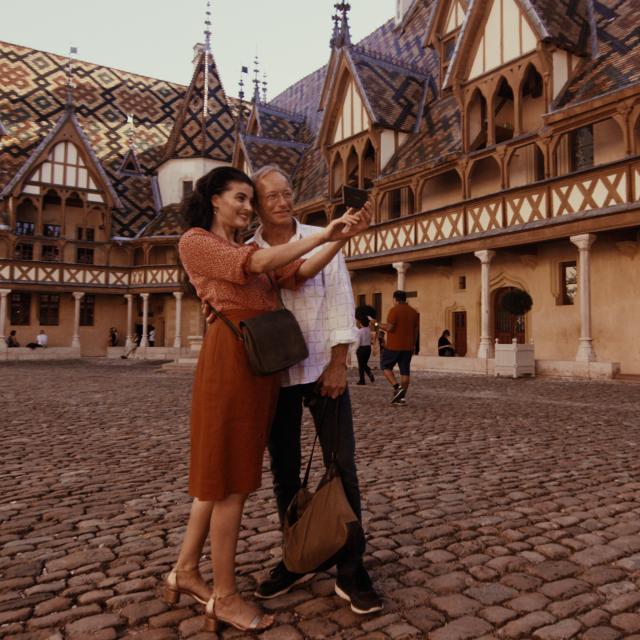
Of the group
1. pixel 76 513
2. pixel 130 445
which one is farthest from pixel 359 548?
pixel 130 445

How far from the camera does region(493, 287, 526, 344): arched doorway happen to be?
1825 centimetres

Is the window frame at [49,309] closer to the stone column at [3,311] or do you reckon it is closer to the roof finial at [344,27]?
the stone column at [3,311]

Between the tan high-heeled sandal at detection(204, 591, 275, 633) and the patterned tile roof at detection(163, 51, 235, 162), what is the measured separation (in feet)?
108

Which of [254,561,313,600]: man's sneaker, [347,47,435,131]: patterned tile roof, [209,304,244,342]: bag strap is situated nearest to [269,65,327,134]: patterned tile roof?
[347,47,435,131]: patterned tile roof

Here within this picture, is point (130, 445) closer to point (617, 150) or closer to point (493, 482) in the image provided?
point (493, 482)

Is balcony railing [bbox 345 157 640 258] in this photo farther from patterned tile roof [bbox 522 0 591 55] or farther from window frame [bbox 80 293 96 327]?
window frame [bbox 80 293 96 327]

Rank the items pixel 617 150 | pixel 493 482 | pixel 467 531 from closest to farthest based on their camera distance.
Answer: pixel 467 531 → pixel 493 482 → pixel 617 150

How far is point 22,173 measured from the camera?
29.1m

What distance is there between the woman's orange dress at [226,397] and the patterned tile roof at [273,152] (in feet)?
84.5

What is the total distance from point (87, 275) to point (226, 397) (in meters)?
31.5

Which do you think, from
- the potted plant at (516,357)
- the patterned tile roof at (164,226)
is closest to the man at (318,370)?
the potted plant at (516,357)

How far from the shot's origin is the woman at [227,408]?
205 centimetres

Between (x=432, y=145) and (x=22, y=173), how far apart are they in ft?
66.5

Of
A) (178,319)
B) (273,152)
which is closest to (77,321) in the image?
(178,319)
